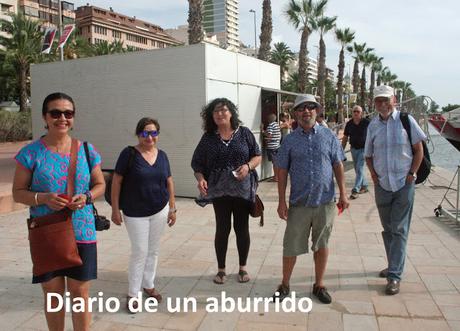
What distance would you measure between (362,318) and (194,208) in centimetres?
472

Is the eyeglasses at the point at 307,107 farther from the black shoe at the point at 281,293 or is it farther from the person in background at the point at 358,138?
the person in background at the point at 358,138

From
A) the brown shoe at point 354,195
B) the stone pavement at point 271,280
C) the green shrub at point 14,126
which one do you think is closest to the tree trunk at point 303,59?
the green shrub at point 14,126

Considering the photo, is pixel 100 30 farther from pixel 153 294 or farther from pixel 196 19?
pixel 153 294

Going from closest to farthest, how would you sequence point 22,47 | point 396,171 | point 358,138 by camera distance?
1. point 396,171
2. point 358,138
3. point 22,47

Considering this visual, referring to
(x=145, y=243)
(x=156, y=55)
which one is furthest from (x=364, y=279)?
(x=156, y=55)

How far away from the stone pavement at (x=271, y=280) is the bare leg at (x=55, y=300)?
19.3 inches

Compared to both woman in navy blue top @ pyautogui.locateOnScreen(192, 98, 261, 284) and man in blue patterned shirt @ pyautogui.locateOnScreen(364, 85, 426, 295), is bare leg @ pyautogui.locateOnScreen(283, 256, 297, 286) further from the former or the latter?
man in blue patterned shirt @ pyautogui.locateOnScreen(364, 85, 426, 295)

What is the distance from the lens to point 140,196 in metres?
3.57

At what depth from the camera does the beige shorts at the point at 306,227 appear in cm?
369

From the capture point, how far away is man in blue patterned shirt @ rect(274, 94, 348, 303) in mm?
3621

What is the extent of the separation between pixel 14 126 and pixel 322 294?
2633 cm

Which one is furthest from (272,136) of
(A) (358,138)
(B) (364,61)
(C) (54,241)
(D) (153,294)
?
(B) (364,61)

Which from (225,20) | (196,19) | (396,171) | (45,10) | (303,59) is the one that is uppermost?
(225,20)

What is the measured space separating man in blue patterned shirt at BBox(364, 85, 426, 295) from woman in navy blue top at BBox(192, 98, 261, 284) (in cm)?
120
